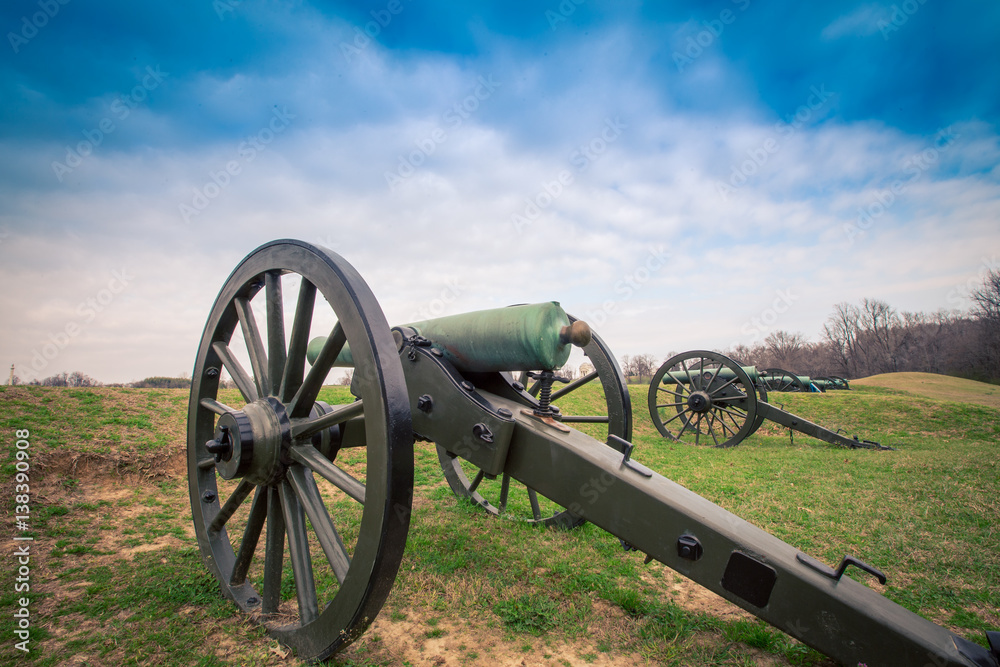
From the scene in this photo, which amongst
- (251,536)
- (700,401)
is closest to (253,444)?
(251,536)

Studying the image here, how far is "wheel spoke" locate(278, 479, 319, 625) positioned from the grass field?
258 millimetres

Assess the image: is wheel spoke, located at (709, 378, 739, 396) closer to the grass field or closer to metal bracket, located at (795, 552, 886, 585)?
the grass field

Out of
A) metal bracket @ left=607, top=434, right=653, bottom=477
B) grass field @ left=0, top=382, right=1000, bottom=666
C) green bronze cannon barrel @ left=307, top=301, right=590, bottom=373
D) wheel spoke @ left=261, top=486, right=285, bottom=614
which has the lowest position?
grass field @ left=0, top=382, right=1000, bottom=666

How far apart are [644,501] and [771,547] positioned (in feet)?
1.68

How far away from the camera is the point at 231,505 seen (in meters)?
2.87

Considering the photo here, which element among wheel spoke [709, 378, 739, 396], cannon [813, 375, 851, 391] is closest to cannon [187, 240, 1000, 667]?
wheel spoke [709, 378, 739, 396]

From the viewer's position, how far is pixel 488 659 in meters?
2.40

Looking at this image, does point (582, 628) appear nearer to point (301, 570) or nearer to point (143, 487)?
point (301, 570)

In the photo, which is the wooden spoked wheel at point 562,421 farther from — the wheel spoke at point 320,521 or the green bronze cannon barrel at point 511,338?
the wheel spoke at point 320,521

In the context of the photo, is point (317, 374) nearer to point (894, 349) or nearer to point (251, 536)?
point (251, 536)

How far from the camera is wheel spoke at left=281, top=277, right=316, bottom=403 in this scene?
245 cm

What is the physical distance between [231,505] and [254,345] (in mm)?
927

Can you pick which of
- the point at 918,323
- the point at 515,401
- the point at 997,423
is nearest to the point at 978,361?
the point at 918,323

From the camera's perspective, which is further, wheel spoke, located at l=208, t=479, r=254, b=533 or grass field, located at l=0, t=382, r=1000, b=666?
wheel spoke, located at l=208, t=479, r=254, b=533
